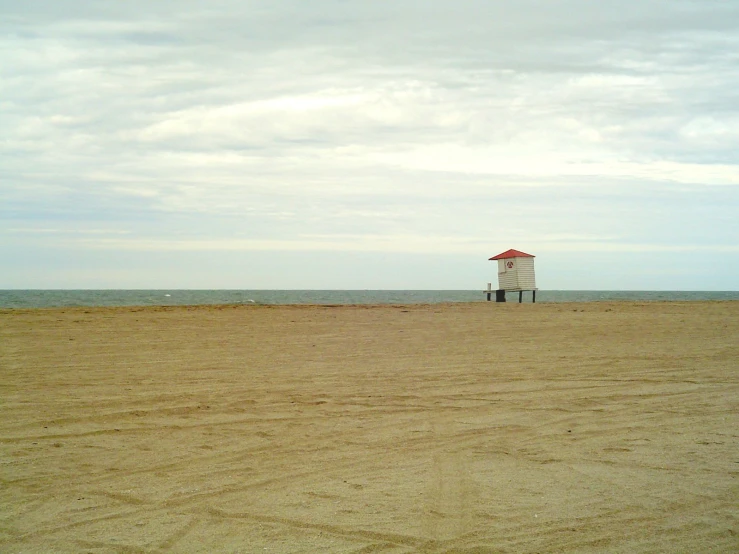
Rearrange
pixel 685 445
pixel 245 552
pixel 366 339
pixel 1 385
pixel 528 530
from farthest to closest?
pixel 366 339
pixel 1 385
pixel 685 445
pixel 528 530
pixel 245 552

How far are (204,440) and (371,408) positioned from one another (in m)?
2.11

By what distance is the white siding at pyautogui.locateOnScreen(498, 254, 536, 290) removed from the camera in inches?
1404

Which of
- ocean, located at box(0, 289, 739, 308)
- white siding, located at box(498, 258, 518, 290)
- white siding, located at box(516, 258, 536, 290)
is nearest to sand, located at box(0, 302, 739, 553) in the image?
white siding, located at box(516, 258, 536, 290)

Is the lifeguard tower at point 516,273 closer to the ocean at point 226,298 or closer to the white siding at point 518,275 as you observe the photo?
the white siding at point 518,275

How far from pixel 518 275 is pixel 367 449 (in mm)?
30090

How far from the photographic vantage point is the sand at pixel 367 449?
4.68 meters

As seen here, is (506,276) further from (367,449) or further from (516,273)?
(367,449)

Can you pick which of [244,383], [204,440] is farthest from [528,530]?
[244,383]

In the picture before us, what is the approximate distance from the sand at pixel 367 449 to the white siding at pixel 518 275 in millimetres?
22468

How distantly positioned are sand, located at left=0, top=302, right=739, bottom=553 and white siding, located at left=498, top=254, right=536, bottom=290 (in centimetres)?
2247

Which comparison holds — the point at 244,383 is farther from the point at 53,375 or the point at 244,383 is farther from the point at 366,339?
the point at 366,339

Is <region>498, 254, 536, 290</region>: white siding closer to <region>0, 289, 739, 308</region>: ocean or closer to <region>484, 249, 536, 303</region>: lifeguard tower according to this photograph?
<region>484, 249, 536, 303</region>: lifeguard tower

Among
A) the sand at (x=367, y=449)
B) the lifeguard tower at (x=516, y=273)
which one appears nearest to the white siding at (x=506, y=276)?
the lifeguard tower at (x=516, y=273)

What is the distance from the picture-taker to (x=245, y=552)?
172 inches
